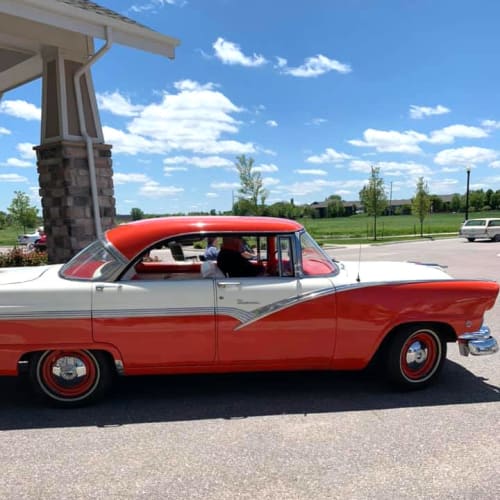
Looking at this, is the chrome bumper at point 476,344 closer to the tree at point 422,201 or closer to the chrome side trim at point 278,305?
the chrome side trim at point 278,305

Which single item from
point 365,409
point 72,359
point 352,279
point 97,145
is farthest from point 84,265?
point 97,145

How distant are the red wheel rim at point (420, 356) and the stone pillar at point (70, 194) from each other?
22.3 ft

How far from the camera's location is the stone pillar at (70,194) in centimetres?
870

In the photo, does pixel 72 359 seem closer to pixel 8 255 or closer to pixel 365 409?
pixel 365 409

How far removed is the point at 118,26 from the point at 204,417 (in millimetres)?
7263

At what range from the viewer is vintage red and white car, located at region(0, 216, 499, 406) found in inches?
143

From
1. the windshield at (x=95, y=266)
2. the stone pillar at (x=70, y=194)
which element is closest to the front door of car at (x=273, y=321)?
the windshield at (x=95, y=266)

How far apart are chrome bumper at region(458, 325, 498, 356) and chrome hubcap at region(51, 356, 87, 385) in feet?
10.7

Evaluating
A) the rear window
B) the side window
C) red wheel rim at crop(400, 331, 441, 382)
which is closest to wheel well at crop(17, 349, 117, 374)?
the side window

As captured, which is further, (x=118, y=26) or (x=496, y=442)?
(x=118, y=26)

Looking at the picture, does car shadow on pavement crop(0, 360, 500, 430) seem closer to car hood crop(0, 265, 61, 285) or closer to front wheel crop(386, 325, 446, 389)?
front wheel crop(386, 325, 446, 389)

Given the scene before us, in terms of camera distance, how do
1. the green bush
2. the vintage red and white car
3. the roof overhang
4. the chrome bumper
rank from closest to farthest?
1. the vintage red and white car
2. the chrome bumper
3. the roof overhang
4. the green bush

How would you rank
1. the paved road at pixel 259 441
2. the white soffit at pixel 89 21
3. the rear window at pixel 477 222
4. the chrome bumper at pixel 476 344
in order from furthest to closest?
the rear window at pixel 477 222, the white soffit at pixel 89 21, the chrome bumper at pixel 476 344, the paved road at pixel 259 441

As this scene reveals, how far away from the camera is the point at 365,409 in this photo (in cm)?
373
